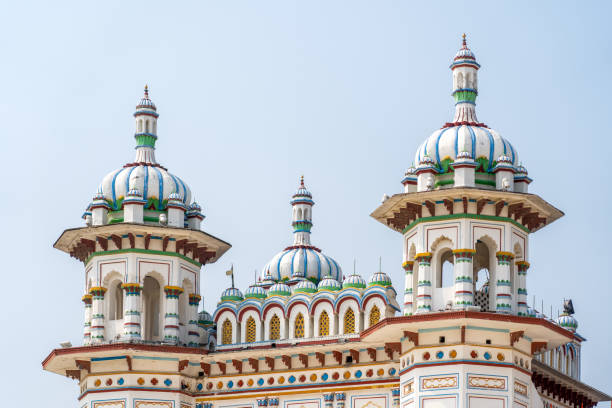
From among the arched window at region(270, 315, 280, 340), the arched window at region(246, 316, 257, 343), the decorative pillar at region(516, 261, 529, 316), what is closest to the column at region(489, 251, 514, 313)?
the decorative pillar at region(516, 261, 529, 316)

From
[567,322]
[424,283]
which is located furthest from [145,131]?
[567,322]

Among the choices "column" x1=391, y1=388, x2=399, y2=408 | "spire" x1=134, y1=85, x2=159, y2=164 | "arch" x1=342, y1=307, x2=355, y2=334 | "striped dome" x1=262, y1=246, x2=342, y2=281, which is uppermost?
"spire" x1=134, y1=85, x2=159, y2=164

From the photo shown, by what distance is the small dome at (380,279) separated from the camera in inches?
1763

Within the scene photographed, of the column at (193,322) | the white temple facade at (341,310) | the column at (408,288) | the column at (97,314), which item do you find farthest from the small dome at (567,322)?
the column at (97,314)

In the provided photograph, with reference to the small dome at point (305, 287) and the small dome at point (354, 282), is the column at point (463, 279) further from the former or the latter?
the small dome at point (305, 287)

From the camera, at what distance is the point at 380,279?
147ft

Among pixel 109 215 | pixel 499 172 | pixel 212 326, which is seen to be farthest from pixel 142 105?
pixel 499 172

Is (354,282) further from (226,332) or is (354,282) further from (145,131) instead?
(145,131)

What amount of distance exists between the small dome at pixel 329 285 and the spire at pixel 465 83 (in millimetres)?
5388

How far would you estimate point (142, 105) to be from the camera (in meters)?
48.2

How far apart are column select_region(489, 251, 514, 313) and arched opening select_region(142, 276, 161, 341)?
10.2 meters

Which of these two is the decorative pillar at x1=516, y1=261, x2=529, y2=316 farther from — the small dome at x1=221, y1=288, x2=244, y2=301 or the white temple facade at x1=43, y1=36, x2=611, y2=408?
the small dome at x1=221, y1=288, x2=244, y2=301

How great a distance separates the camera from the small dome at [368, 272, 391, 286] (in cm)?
4478

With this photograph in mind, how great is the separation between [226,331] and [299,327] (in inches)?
87.0
